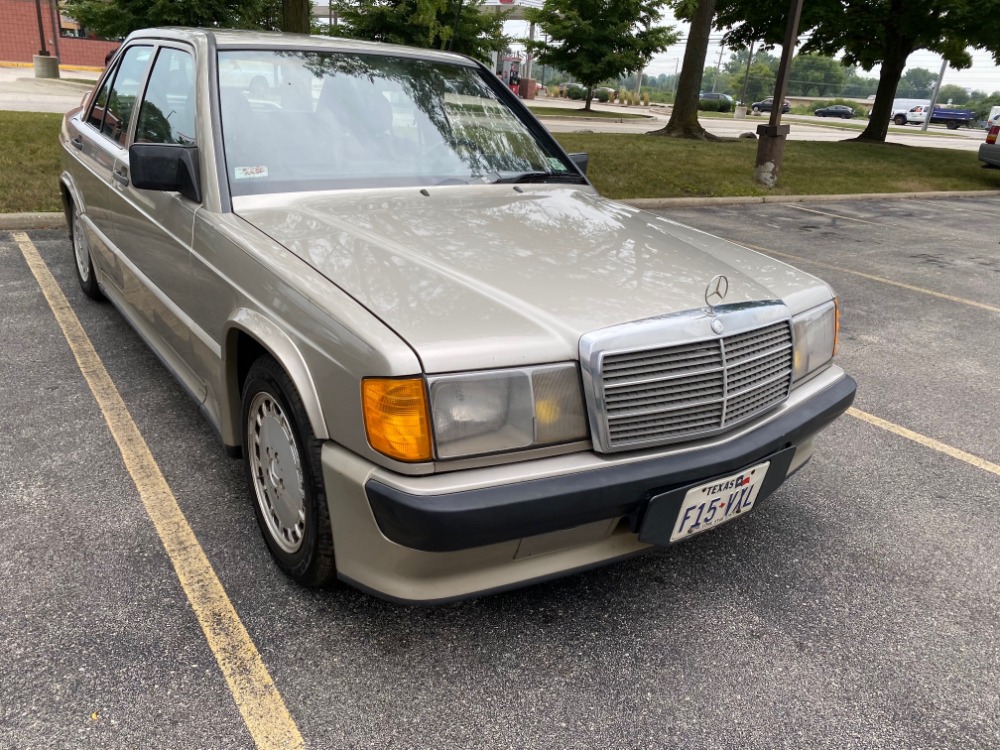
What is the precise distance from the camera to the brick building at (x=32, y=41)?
38438mm

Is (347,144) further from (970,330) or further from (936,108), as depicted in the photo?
(936,108)

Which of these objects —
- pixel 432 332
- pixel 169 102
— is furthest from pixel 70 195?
pixel 432 332

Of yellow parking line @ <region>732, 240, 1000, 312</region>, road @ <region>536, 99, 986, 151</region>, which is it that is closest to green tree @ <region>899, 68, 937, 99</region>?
road @ <region>536, 99, 986, 151</region>

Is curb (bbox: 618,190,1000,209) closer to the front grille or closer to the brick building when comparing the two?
the front grille

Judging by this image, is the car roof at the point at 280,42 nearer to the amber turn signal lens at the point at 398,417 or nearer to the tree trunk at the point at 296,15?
the amber turn signal lens at the point at 398,417

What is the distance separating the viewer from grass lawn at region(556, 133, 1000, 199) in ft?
36.7

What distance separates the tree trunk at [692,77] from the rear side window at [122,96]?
1511 cm

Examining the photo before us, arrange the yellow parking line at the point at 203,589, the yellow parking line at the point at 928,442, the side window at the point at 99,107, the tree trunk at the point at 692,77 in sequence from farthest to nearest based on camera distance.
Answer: the tree trunk at the point at 692,77 → the side window at the point at 99,107 → the yellow parking line at the point at 928,442 → the yellow parking line at the point at 203,589

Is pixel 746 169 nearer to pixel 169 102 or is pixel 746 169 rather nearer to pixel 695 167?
pixel 695 167

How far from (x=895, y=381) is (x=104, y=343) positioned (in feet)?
15.0

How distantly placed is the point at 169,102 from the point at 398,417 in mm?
2213

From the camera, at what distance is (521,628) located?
2.33m

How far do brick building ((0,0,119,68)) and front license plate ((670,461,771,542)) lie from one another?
44.5m

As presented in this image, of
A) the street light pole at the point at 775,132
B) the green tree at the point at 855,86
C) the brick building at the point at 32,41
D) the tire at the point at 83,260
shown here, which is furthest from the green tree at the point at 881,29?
the green tree at the point at 855,86
